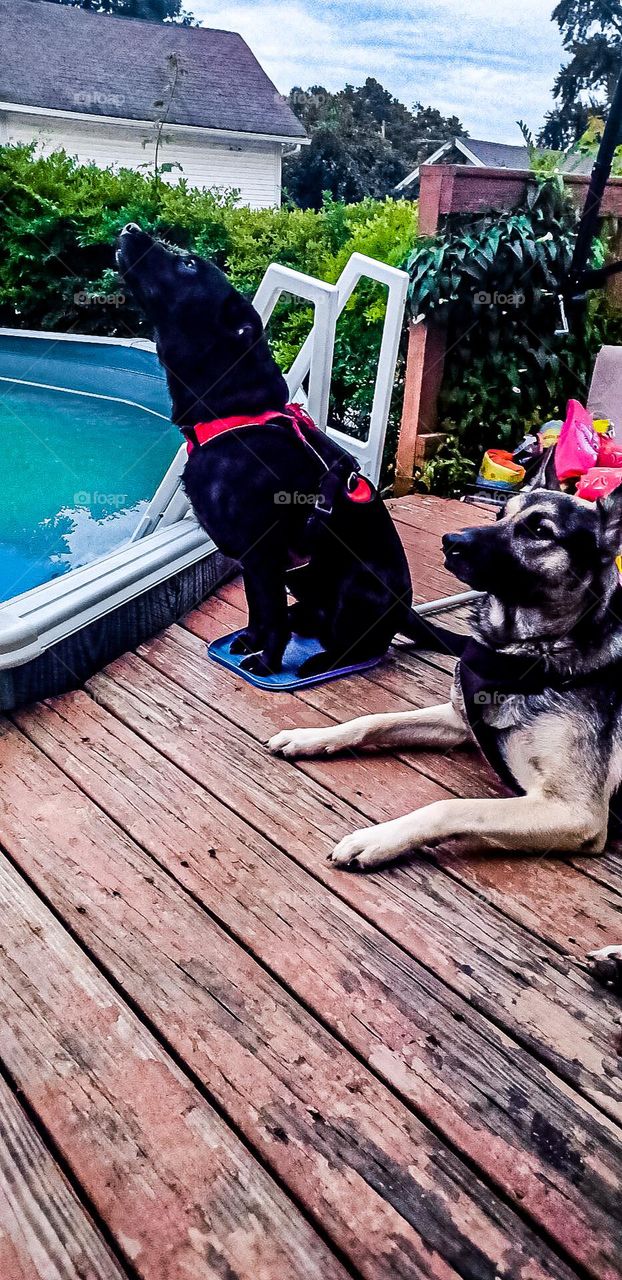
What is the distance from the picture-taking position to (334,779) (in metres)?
2.20

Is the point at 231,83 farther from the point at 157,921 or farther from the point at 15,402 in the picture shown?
the point at 157,921

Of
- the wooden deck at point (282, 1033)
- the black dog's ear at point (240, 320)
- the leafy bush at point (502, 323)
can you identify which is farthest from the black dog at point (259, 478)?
the leafy bush at point (502, 323)

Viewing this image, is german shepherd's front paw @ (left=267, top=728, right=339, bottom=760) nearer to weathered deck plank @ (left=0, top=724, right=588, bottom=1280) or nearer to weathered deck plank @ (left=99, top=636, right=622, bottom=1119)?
weathered deck plank @ (left=99, top=636, right=622, bottom=1119)

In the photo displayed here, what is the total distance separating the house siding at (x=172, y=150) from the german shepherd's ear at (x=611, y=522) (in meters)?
17.0

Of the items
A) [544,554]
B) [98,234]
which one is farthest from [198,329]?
[98,234]

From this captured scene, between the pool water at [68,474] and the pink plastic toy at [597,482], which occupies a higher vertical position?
the pink plastic toy at [597,482]

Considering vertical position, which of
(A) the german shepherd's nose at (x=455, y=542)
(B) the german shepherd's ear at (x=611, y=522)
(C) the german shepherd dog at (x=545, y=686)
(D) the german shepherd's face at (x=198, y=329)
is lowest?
(C) the german shepherd dog at (x=545, y=686)

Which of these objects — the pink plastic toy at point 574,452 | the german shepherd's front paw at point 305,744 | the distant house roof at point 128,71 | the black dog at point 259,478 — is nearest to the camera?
the german shepherd's front paw at point 305,744

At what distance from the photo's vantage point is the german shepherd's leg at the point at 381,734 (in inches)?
89.7

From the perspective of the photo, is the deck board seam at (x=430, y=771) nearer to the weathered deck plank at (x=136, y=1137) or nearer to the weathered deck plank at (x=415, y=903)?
the weathered deck plank at (x=415, y=903)

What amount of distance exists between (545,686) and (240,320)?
135cm

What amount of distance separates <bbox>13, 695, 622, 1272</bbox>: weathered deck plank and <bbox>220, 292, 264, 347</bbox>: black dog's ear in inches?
48.2

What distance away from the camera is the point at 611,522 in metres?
1.83

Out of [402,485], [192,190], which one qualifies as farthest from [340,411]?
[192,190]
